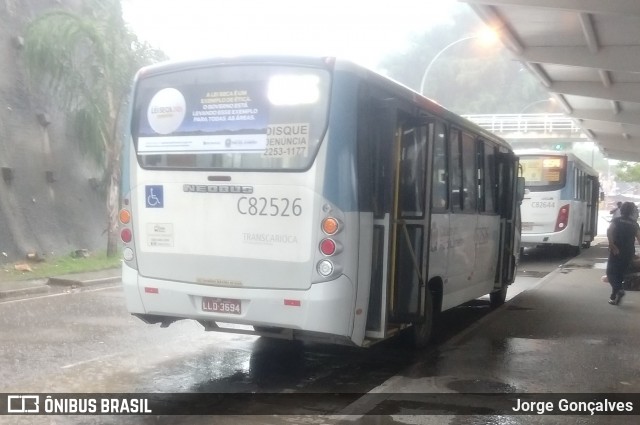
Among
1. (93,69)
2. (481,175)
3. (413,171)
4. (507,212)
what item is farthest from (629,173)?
(413,171)

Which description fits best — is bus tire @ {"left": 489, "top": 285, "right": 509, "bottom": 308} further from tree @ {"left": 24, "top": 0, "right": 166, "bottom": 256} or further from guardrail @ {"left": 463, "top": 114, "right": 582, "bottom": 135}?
guardrail @ {"left": 463, "top": 114, "right": 582, "bottom": 135}

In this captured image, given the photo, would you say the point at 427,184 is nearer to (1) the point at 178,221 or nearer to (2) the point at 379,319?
(2) the point at 379,319

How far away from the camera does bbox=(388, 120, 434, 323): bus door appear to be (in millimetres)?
7277

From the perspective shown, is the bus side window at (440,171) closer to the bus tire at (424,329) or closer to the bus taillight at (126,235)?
the bus tire at (424,329)

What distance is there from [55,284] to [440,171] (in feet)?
28.2

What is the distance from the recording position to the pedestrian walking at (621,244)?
38.7ft

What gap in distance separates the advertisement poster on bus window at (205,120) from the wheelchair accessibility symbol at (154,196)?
0.36m

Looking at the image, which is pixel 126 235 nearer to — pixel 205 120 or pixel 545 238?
pixel 205 120

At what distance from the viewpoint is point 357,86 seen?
639 centimetres

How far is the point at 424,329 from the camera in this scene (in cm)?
842

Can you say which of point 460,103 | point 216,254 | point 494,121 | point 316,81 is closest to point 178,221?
point 216,254

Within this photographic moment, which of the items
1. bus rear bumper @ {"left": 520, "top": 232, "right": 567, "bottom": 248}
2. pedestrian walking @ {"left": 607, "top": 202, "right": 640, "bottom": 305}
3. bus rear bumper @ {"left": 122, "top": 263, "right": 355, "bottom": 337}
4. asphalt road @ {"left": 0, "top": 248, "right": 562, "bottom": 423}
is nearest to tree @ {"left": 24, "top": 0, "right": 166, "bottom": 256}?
asphalt road @ {"left": 0, "top": 248, "right": 562, "bottom": 423}

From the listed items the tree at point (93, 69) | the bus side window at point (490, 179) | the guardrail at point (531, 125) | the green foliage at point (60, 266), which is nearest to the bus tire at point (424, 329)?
the bus side window at point (490, 179)

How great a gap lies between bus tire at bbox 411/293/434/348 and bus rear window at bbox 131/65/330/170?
2868 millimetres
